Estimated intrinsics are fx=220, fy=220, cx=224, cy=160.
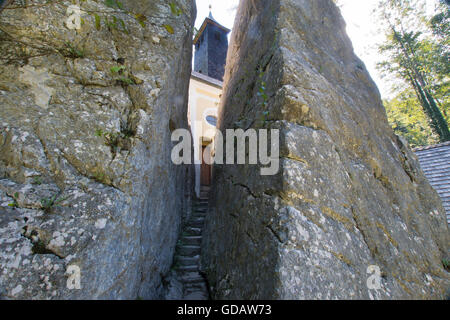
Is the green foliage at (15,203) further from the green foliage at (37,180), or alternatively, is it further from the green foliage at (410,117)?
the green foliage at (410,117)

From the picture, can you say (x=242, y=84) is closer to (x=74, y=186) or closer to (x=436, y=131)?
(x=74, y=186)

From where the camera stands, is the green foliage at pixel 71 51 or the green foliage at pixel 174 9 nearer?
the green foliage at pixel 174 9

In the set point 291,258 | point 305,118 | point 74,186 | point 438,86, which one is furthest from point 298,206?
point 438,86

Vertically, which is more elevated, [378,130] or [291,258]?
[378,130]

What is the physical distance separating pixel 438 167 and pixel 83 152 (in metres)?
10.5

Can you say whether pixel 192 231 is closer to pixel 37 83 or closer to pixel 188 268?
pixel 188 268

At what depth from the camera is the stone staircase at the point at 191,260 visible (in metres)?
2.79

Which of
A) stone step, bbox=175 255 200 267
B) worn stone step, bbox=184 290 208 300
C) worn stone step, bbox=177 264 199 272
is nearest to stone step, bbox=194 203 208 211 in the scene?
stone step, bbox=175 255 200 267

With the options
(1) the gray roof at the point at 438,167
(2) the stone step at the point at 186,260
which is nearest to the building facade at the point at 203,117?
(2) the stone step at the point at 186,260

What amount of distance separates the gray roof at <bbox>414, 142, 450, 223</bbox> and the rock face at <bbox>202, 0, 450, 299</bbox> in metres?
5.30

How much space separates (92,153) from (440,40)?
22.9 metres

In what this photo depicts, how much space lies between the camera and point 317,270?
1.55m

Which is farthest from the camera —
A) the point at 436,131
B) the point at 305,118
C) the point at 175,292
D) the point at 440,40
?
the point at 440,40

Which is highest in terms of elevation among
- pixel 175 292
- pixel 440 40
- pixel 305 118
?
pixel 440 40
